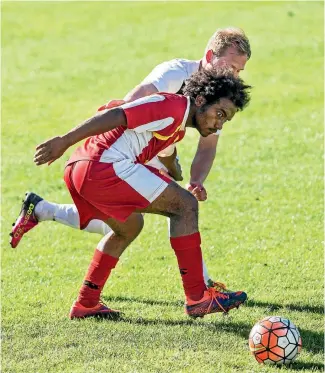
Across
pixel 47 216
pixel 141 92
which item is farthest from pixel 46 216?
pixel 141 92

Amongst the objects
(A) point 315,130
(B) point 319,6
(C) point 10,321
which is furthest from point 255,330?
(B) point 319,6

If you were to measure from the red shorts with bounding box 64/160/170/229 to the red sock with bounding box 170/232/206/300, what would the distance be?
379mm

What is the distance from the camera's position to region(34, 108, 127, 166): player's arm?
19.6 ft

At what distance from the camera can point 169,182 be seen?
20.6 ft

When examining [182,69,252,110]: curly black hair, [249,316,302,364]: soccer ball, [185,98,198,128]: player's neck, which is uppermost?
[182,69,252,110]: curly black hair

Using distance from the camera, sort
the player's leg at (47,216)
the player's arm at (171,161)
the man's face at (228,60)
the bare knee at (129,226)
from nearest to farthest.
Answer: the bare knee at (129,226) → the man's face at (228,60) → the player's arm at (171,161) → the player's leg at (47,216)

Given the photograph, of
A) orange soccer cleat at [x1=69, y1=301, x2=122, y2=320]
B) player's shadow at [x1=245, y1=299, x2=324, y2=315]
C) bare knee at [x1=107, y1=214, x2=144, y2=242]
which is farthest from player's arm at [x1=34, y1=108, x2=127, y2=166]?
player's shadow at [x1=245, y1=299, x2=324, y2=315]

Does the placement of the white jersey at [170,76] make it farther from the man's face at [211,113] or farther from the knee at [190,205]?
the knee at [190,205]

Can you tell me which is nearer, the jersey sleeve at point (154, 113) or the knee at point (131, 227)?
the jersey sleeve at point (154, 113)

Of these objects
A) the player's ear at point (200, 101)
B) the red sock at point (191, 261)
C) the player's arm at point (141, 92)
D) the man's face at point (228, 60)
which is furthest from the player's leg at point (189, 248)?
the man's face at point (228, 60)

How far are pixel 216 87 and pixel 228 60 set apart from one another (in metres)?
0.95

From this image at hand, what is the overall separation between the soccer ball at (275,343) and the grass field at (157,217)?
88 mm

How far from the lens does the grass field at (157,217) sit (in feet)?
20.3

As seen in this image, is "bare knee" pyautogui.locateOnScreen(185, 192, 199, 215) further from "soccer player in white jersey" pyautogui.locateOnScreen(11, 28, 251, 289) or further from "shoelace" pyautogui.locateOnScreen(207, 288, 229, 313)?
"soccer player in white jersey" pyautogui.locateOnScreen(11, 28, 251, 289)
